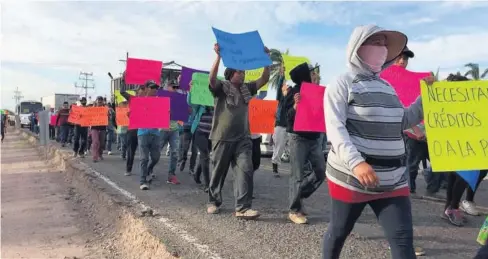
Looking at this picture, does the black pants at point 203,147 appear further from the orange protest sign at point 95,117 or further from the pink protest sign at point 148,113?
the orange protest sign at point 95,117

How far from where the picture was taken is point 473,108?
11.6ft

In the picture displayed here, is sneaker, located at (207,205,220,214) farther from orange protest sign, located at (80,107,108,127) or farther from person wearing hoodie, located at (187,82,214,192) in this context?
orange protest sign, located at (80,107,108,127)

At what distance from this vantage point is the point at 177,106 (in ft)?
28.9

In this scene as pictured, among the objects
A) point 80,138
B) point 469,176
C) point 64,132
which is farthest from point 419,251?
point 64,132

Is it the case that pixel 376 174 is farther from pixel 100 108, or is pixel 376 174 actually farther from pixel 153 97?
pixel 100 108

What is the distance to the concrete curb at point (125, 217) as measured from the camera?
4844mm

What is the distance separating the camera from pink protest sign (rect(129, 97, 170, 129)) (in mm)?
8008

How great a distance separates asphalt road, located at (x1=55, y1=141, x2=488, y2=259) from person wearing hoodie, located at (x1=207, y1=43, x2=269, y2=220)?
310 mm

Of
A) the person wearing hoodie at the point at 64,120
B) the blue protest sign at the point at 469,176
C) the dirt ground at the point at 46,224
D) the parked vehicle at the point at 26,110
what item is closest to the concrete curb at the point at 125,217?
the dirt ground at the point at 46,224

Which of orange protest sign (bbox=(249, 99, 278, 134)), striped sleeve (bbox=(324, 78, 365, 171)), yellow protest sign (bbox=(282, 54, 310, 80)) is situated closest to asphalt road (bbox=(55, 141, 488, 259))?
orange protest sign (bbox=(249, 99, 278, 134))

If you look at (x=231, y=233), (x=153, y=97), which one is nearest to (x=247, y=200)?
(x=231, y=233)

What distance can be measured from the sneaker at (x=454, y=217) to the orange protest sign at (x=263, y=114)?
2.94 metres

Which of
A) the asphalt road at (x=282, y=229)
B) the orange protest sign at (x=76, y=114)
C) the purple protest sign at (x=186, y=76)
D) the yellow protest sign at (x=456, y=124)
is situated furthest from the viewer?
the orange protest sign at (x=76, y=114)

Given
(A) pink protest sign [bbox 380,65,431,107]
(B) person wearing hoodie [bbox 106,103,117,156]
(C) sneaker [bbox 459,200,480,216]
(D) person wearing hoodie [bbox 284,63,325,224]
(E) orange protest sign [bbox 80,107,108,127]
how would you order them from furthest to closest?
(B) person wearing hoodie [bbox 106,103,117,156] < (E) orange protest sign [bbox 80,107,108,127] < (C) sneaker [bbox 459,200,480,216] < (A) pink protest sign [bbox 380,65,431,107] < (D) person wearing hoodie [bbox 284,63,325,224]
